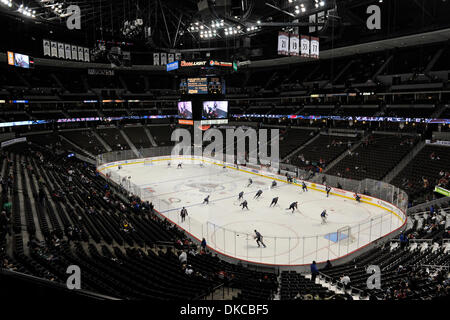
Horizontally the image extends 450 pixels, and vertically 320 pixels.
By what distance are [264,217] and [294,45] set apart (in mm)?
11388

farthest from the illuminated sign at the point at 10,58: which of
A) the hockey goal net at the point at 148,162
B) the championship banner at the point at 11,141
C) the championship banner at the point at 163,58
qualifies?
the championship banner at the point at 163,58

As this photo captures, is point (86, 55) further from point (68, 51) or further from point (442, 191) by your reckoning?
point (442, 191)

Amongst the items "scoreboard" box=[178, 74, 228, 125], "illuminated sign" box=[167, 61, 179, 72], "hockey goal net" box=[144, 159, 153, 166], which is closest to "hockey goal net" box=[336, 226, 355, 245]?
"scoreboard" box=[178, 74, 228, 125]

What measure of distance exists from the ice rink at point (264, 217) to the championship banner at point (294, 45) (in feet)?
35.5

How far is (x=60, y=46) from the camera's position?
118 feet

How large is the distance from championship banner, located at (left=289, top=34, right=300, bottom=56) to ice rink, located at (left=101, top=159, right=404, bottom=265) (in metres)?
10.8

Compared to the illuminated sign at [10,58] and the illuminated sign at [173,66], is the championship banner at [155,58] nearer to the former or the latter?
the illuminated sign at [173,66]

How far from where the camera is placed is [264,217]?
69.7 ft

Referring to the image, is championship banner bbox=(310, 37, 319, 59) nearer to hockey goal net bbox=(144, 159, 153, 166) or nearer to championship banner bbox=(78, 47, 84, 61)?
hockey goal net bbox=(144, 159, 153, 166)

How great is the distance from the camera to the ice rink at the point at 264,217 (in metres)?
15.9

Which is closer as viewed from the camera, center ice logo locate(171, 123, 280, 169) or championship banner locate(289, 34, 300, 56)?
championship banner locate(289, 34, 300, 56)

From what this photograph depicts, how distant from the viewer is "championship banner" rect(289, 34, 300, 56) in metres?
18.7
